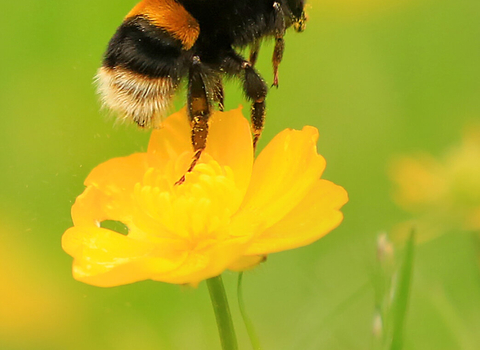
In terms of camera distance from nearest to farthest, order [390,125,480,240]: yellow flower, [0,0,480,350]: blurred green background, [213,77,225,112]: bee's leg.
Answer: [213,77,225,112]: bee's leg
[0,0,480,350]: blurred green background
[390,125,480,240]: yellow flower

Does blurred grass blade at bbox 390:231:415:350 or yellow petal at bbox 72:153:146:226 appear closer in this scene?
blurred grass blade at bbox 390:231:415:350

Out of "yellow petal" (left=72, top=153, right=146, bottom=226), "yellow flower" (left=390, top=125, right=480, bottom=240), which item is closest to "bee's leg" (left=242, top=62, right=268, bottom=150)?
"yellow petal" (left=72, top=153, right=146, bottom=226)

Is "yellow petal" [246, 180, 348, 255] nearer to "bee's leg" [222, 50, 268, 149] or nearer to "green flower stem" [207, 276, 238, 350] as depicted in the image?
"green flower stem" [207, 276, 238, 350]

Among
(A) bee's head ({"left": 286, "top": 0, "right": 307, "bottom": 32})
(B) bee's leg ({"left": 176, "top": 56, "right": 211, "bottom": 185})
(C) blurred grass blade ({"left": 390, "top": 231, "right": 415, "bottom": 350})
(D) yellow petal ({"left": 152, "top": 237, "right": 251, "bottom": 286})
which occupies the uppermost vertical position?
(A) bee's head ({"left": 286, "top": 0, "right": 307, "bottom": 32})

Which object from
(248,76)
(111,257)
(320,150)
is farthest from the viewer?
(320,150)

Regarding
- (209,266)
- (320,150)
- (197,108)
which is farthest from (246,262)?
(320,150)

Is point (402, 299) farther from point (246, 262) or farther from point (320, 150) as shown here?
point (320, 150)

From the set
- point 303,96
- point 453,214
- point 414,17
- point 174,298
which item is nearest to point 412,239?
point 453,214

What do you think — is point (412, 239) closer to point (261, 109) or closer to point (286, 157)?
point (286, 157)
